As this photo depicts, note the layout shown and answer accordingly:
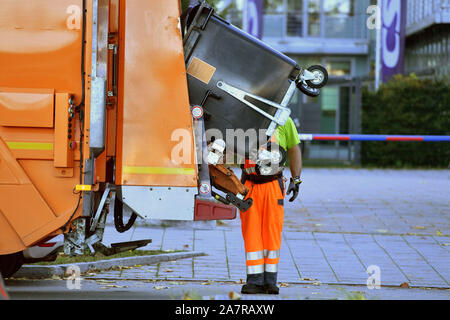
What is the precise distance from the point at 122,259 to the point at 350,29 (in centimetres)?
2314

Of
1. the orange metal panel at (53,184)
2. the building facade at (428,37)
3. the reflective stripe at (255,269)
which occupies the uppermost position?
the building facade at (428,37)

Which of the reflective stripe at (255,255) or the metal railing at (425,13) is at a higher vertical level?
the metal railing at (425,13)

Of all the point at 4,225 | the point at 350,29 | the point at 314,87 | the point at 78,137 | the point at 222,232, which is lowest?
the point at 222,232

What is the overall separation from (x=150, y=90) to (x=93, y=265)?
90.0 inches

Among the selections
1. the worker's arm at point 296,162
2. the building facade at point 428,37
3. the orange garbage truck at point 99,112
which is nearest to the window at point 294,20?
the building facade at point 428,37

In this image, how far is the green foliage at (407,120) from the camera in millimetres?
18812

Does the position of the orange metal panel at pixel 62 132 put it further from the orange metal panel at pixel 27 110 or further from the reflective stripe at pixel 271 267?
the reflective stripe at pixel 271 267

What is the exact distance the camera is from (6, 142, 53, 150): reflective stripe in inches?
213

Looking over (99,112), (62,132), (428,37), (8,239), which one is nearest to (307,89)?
(99,112)

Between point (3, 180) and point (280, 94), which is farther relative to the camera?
point (280, 94)

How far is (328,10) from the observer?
29172mm

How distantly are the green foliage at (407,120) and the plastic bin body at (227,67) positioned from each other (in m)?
13.5
